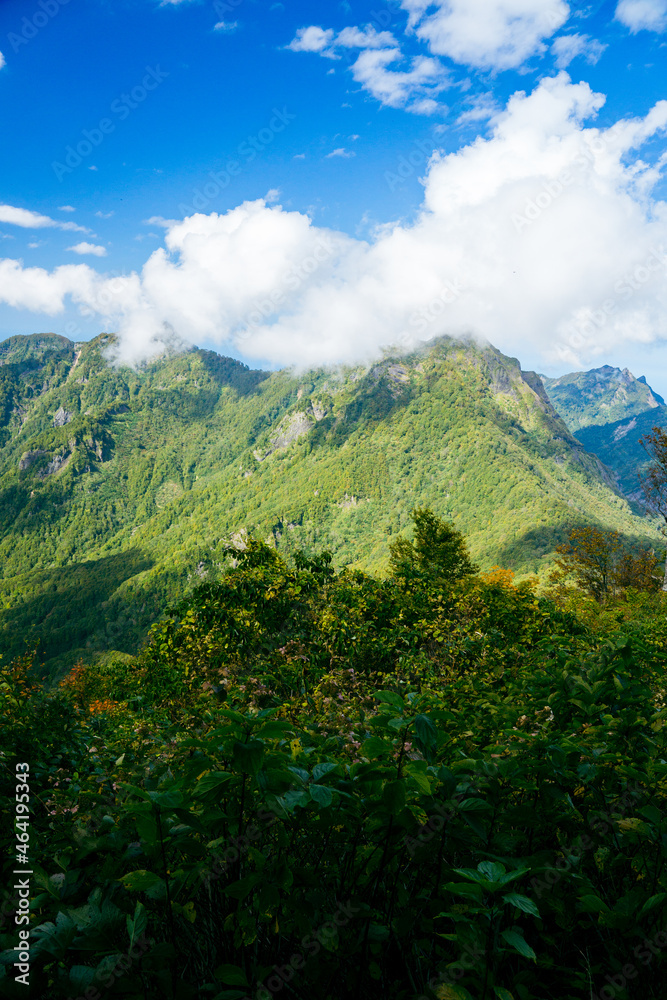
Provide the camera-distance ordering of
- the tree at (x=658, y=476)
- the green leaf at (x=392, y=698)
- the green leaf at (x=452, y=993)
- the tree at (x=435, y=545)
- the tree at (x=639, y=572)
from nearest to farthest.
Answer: the green leaf at (x=452, y=993) < the green leaf at (x=392, y=698) < the tree at (x=658, y=476) < the tree at (x=639, y=572) < the tree at (x=435, y=545)

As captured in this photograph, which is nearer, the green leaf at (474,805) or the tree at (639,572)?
the green leaf at (474,805)

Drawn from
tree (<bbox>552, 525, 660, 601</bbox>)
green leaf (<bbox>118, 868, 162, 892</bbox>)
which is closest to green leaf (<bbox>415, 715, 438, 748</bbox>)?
green leaf (<bbox>118, 868, 162, 892</bbox>)

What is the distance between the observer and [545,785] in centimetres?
198

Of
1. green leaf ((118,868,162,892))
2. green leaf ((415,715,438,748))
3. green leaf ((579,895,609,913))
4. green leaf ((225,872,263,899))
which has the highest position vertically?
green leaf ((415,715,438,748))

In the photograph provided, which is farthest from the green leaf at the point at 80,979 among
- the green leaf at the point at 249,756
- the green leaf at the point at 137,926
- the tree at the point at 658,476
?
the tree at the point at 658,476

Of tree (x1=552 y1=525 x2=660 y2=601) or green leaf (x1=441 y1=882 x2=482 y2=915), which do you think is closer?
green leaf (x1=441 y1=882 x2=482 y2=915)

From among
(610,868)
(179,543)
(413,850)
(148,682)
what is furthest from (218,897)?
(179,543)

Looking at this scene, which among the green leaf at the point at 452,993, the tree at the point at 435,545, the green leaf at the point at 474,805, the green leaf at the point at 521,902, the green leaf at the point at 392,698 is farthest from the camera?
the tree at the point at 435,545

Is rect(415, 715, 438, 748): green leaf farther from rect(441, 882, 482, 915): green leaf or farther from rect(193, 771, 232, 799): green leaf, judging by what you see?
rect(193, 771, 232, 799): green leaf

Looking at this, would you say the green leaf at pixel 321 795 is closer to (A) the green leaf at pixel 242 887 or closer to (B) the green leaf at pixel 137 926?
(A) the green leaf at pixel 242 887

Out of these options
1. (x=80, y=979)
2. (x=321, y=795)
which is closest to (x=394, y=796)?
(x=321, y=795)

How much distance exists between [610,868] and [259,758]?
1601 millimetres

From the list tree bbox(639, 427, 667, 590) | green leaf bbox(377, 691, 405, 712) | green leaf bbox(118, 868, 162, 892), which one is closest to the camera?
green leaf bbox(118, 868, 162, 892)

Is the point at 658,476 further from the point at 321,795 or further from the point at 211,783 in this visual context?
the point at 211,783
